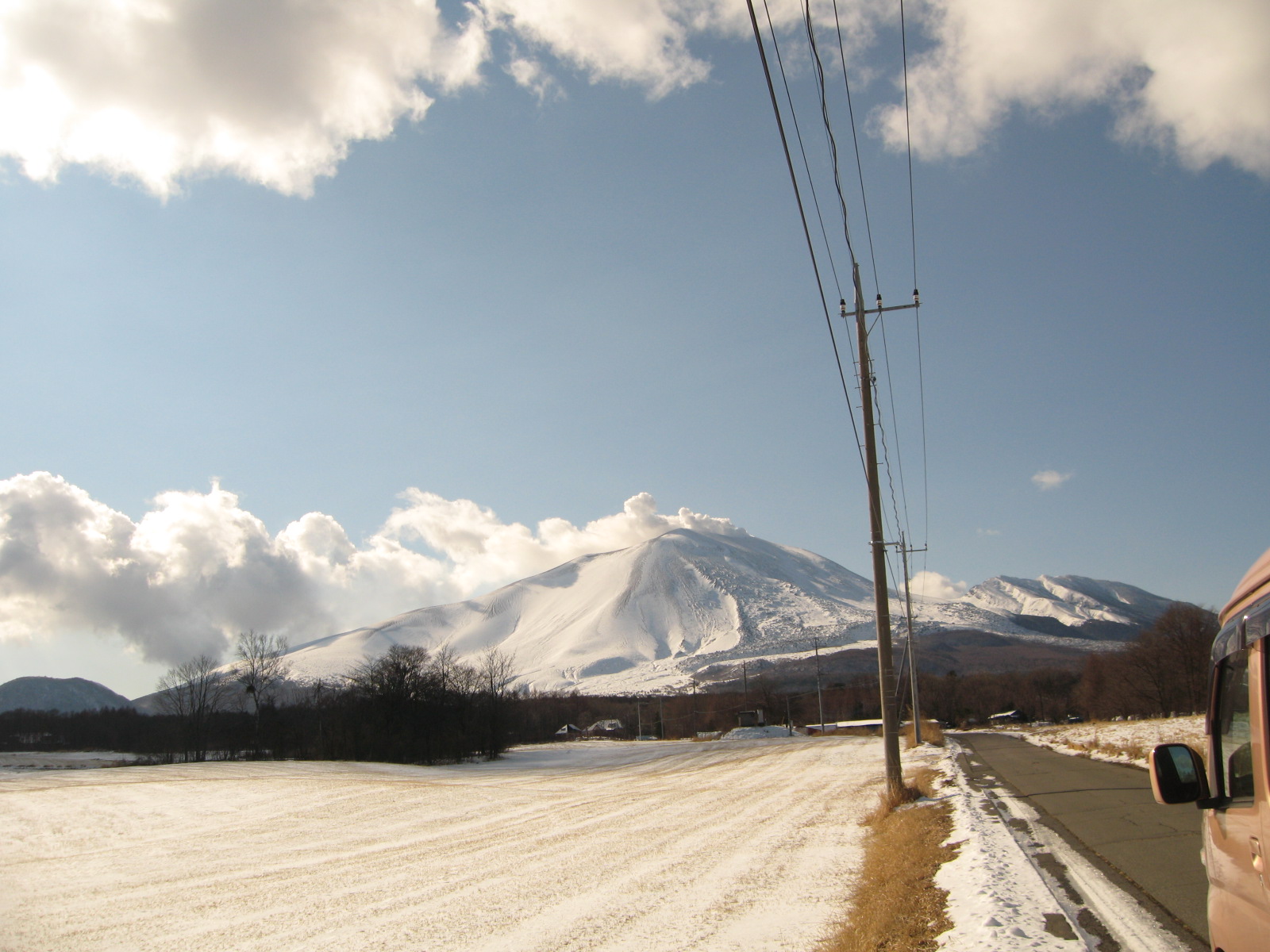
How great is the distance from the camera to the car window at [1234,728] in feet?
12.2

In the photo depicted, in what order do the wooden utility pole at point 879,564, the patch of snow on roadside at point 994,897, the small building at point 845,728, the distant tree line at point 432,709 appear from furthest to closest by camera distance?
1. the small building at point 845,728
2. the distant tree line at point 432,709
3. the wooden utility pole at point 879,564
4. the patch of snow on roadside at point 994,897

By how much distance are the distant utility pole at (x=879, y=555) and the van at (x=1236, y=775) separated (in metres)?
12.6

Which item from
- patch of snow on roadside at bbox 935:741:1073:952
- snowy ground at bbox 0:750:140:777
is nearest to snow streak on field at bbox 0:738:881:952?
patch of snow on roadside at bbox 935:741:1073:952

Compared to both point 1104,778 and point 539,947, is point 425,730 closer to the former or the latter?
point 1104,778

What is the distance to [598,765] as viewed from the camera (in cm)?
5062

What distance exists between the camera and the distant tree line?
196 ft

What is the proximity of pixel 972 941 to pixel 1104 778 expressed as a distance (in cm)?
1695

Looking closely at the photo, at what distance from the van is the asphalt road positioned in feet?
12.0

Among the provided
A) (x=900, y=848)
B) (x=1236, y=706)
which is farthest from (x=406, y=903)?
(x=1236, y=706)

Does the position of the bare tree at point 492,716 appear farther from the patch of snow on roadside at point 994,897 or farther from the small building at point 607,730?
the patch of snow on roadside at point 994,897

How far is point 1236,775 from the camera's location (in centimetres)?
393

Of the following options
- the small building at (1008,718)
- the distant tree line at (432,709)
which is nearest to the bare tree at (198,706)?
the distant tree line at (432,709)

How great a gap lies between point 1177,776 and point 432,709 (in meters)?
62.0

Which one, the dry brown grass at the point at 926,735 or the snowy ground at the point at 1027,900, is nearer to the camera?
Answer: the snowy ground at the point at 1027,900
